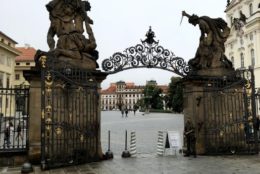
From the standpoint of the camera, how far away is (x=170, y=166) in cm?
1040

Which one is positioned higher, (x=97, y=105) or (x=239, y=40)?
(x=239, y=40)

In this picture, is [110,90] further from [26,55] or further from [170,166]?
[170,166]

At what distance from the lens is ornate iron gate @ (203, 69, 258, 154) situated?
42.4 feet

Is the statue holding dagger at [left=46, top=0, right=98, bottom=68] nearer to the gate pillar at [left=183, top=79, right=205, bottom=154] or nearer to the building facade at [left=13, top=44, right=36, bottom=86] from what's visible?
the gate pillar at [left=183, top=79, right=205, bottom=154]

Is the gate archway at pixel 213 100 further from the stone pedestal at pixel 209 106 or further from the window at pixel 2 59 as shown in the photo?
the window at pixel 2 59

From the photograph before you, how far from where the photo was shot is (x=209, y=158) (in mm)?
12000

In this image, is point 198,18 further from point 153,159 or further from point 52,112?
point 52,112

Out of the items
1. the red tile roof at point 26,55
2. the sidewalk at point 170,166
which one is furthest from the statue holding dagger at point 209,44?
the red tile roof at point 26,55

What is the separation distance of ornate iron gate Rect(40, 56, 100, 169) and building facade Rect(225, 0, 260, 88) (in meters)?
47.0

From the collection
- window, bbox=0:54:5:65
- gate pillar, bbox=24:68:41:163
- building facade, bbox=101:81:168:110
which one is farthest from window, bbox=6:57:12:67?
building facade, bbox=101:81:168:110

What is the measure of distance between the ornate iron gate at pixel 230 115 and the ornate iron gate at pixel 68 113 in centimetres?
447

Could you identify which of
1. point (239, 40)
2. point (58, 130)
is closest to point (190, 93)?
point (58, 130)

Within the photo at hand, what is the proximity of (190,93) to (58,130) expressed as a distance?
5565mm

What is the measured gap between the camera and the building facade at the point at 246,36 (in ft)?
177
